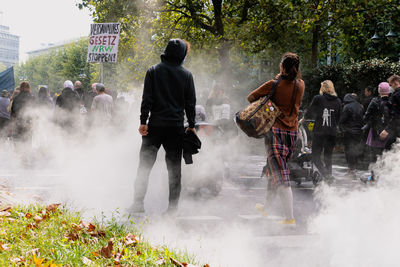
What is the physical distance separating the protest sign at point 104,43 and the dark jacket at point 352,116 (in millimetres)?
6190

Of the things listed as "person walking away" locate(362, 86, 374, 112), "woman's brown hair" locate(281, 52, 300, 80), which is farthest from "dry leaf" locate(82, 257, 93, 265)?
"person walking away" locate(362, 86, 374, 112)

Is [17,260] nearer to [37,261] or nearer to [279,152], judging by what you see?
[37,261]

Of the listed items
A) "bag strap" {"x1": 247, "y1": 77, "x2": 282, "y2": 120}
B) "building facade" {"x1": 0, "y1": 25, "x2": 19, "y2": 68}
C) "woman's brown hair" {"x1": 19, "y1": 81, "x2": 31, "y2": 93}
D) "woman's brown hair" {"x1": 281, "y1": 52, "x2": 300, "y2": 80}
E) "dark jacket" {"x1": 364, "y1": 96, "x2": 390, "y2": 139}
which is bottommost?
"building facade" {"x1": 0, "y1": 25, "x2": 19, "y2": 68}

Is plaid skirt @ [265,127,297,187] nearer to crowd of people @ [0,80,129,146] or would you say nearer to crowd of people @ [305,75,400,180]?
crowd of people @ [305,75,400,180]

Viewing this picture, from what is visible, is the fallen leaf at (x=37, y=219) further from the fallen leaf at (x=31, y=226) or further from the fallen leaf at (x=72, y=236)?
the fallen leaf at (x=72, y=236)

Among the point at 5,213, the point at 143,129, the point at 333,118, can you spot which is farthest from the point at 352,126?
the point at 5,213

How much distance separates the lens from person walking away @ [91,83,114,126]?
11617mm

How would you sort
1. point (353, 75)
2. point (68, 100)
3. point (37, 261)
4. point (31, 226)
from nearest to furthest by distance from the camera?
point (37, 261)
point (31, 226)
point (68, 100)
point (353, 75)

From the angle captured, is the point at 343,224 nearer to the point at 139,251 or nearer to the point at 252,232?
the point at 252,232

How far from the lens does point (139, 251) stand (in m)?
3.66

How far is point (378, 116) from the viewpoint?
8.91 metres

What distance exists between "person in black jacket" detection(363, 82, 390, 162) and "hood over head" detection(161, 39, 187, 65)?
14.4 ft

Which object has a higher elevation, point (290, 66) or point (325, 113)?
point (290, 66)

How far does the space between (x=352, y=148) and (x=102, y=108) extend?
6.44 metres
